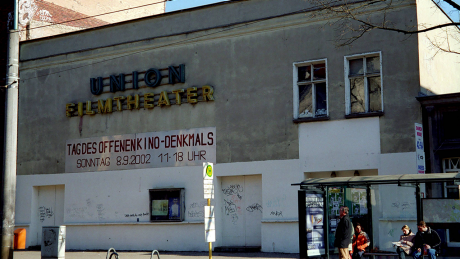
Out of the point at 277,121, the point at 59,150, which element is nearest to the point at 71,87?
the point at 59,150

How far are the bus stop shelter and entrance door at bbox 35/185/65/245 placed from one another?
42.7 feet

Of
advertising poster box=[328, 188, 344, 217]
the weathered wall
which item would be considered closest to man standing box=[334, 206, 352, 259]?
advertising poster box=[328, 188, 344, 217]

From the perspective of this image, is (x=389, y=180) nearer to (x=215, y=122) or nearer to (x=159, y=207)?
(x=215, y=122)

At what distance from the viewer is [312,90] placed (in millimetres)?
19688

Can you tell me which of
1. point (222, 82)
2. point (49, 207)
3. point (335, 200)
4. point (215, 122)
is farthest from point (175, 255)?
→ point (49, 207)

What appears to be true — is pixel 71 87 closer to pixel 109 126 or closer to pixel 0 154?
pixel 109 126

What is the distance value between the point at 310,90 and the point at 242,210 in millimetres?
4790

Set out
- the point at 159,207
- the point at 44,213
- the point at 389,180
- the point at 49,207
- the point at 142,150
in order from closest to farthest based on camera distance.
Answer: the point at 389,180
the point at 159,207
the point at 142,150
the point at 49,207
the point at 44,213

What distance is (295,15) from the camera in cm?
1989

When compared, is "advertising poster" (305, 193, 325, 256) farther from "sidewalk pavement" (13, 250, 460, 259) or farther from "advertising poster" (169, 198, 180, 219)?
"advertising poster" (169, 198, 180, 219)

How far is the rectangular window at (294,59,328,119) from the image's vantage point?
1958 centimetres

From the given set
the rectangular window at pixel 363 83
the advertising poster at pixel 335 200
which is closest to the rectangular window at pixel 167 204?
the advertising poster at pixel 335 200

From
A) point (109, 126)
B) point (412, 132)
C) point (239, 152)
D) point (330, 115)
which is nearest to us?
point (412, 132)

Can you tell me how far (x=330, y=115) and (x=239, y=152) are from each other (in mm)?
3510
